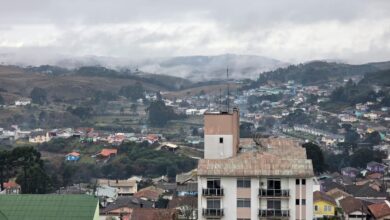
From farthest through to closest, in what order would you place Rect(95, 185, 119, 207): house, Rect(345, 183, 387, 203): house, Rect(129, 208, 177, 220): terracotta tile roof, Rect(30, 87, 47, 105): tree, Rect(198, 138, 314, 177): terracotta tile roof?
Rect(30, 87, 47, 105): tree
Rect(95, 185, 119, 207): house
Rect(345, 183, 387, 203): house
Rect(129, 208, 177, 220): terracotta tile roof
Rect(198, 138, 314, 177): terracotta tile roof

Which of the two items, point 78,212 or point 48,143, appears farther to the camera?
point 48,143

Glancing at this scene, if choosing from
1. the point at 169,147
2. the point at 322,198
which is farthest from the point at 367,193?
the point at 169,147

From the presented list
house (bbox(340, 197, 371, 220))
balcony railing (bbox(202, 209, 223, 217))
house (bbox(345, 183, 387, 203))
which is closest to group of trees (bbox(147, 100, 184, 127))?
house (bbox(345, 183, 387, 203))

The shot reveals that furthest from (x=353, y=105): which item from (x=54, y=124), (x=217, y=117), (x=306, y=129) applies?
(x=217, y=117)

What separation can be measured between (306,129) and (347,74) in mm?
59417

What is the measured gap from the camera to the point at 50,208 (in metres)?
18.3

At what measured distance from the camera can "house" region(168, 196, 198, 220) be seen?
26.5 metres

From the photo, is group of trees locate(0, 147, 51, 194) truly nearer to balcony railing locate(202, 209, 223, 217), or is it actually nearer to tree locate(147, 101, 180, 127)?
balcony railing locate(202, 209, 223, 217)

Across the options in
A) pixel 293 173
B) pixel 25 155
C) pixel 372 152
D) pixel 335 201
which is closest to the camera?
pixel 293 173

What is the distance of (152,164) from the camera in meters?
52.2

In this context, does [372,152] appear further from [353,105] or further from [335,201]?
[353,105]

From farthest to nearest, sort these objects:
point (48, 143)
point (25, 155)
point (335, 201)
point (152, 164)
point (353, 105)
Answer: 1. point (353, 105)
2. point (48, 143)
3. point (152, 164)
4. point (25, 155)
5. point (335, 201)

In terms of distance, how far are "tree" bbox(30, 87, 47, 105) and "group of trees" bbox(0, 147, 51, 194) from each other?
5737 cm

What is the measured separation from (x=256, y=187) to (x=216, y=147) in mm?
1980
